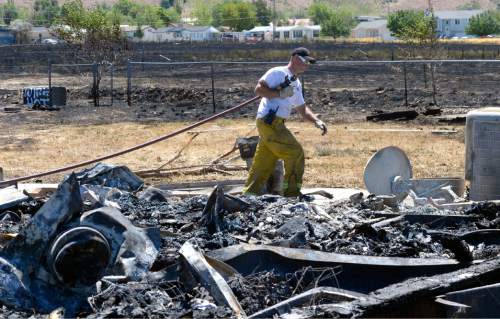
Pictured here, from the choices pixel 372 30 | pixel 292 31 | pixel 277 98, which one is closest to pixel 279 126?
pixel 277 98

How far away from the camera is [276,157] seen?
38.0 feet

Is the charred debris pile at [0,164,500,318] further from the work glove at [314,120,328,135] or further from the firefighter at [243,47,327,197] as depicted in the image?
the work glove at [314,120,328,135]

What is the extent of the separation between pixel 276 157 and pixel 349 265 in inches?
163

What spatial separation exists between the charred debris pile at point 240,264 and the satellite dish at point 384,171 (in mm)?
2658

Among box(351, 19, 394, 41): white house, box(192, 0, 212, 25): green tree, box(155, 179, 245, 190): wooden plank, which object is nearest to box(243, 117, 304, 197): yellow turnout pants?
box(155, 179, 245, 190): wooden plank

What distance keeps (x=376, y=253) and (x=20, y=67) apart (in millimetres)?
40511

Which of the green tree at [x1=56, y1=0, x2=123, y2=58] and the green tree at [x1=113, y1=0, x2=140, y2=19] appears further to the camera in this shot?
the green tree at [x1=113, y1=0, x2=140, y2=19]

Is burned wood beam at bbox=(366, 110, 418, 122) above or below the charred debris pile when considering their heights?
below

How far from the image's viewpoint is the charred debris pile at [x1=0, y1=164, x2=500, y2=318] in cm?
680

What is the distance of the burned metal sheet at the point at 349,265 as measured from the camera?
24.7 feet

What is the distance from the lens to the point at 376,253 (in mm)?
8062

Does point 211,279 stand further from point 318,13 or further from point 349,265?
point 318,13

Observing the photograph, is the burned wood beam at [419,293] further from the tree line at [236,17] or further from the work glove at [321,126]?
the tree line at [236,17]

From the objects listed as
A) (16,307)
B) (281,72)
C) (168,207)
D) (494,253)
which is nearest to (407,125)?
(281,72)
